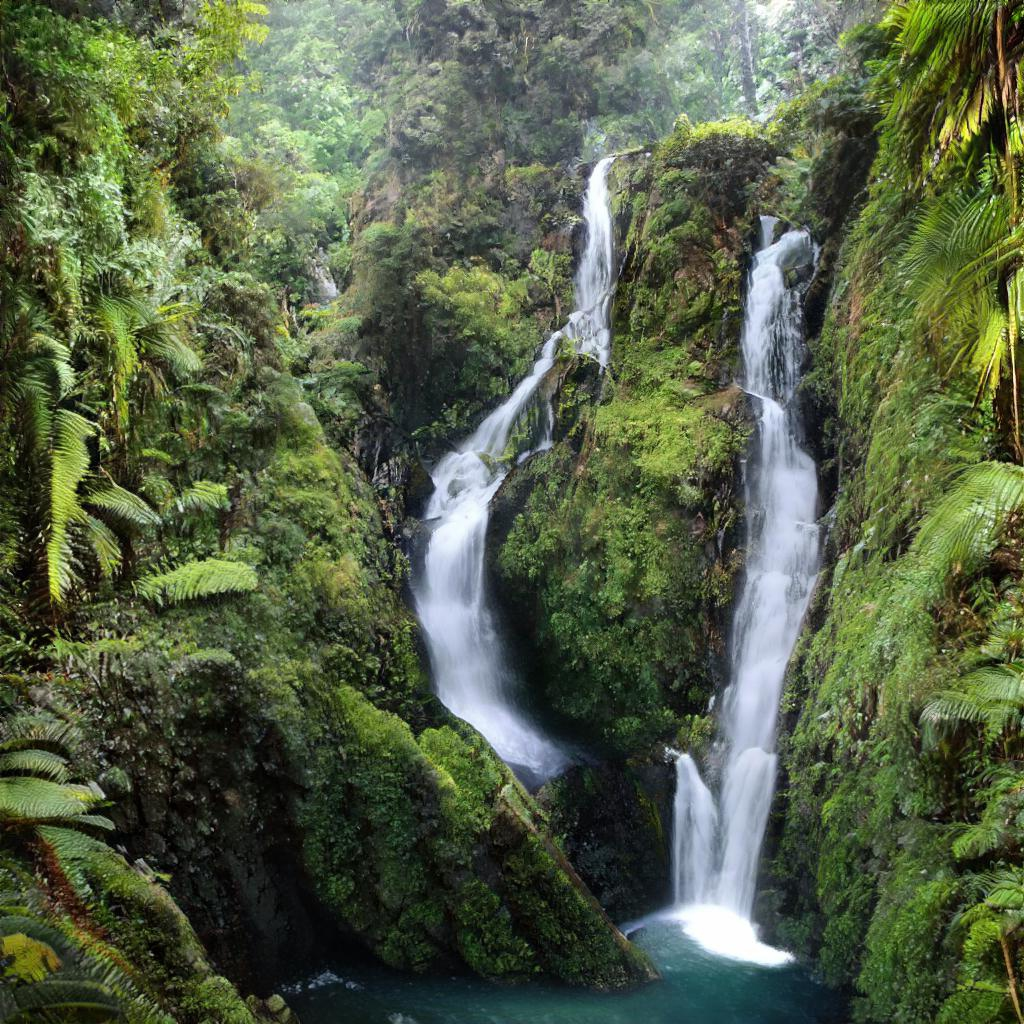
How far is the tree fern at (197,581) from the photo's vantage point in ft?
23.0

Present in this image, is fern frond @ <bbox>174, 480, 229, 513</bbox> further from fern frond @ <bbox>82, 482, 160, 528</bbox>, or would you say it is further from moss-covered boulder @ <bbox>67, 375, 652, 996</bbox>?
fern frond @ <bbox>82, 482, 160, 528</bbox>

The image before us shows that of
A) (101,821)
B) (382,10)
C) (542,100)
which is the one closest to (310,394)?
(101,821)

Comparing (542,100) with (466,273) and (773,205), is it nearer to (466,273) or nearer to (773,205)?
A: (466,273)

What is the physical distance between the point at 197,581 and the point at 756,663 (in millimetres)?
7394

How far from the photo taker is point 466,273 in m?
17.5

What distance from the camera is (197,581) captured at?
725 cm

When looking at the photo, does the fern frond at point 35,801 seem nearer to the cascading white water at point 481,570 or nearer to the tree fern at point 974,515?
the tree fern at point 974,515

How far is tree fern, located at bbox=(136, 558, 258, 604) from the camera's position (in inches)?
276

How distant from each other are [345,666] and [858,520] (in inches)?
246

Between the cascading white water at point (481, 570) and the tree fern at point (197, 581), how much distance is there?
476cm

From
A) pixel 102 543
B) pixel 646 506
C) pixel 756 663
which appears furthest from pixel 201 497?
pixel 756 663

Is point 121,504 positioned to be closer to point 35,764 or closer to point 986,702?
point 35,764

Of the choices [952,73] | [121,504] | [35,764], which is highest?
[952,73]

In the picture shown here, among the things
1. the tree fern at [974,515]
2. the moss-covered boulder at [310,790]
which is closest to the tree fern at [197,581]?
the moss-covered boulder at [310,790]
